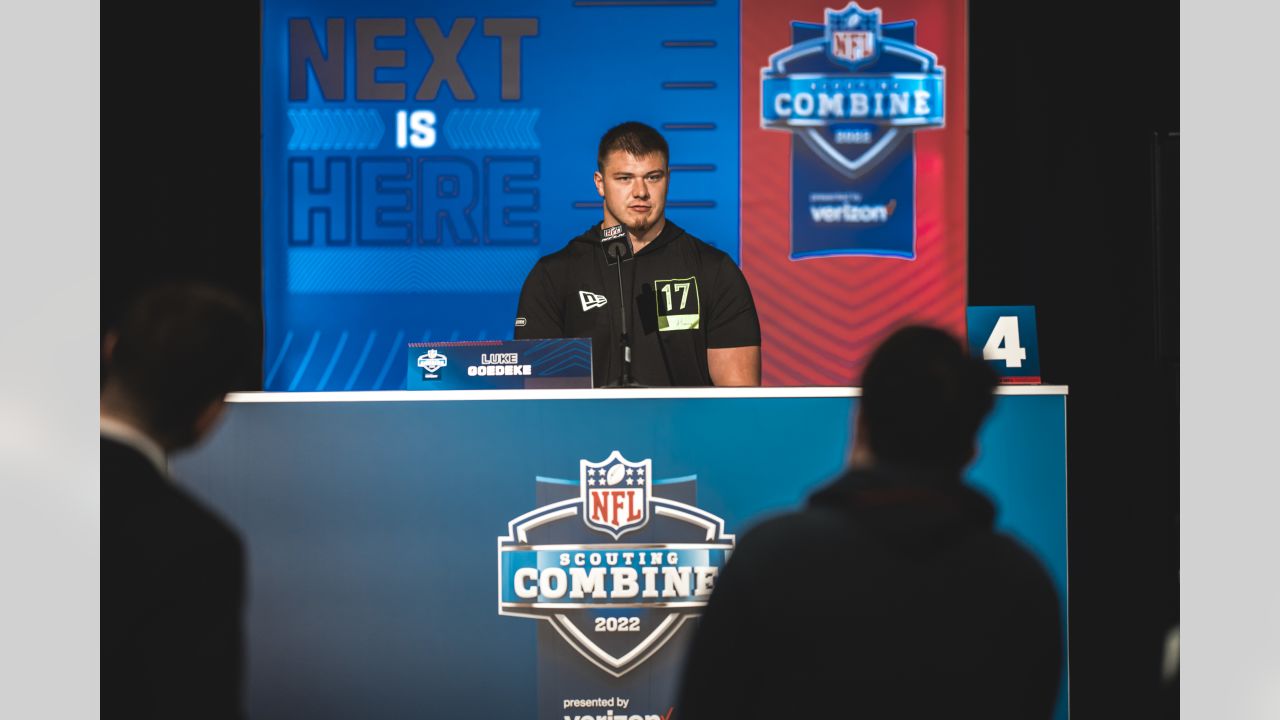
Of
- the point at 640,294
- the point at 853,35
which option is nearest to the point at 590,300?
the point at 640,294

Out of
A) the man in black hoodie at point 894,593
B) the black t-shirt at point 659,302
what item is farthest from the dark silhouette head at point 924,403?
the black t-shirt at point 659,302

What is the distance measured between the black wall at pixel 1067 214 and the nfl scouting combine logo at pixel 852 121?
31 centimetres

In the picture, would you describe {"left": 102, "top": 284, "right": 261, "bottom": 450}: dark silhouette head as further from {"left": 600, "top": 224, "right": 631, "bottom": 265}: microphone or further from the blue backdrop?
the blue backdrop

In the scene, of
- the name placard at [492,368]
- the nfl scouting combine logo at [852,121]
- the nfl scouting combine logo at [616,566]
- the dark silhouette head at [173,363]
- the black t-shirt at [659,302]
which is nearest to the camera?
the dark silhouette head at [173,363]

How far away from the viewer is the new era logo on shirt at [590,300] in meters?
3.88

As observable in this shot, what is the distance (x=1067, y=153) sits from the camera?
178 inches

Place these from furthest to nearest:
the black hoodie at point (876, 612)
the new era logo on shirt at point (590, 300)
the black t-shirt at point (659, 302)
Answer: the new era logo on shirt at point (590, 300) < the black t-shirt at point (659, 302) < the black hoodie at point (876, 612)

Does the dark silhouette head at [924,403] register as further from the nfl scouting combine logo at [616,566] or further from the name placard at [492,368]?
the name placard at [492,368]

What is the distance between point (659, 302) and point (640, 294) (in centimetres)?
14

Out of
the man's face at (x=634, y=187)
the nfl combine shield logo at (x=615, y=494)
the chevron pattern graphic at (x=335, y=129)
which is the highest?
the chevron pattern graphic at (x=335, y=129)

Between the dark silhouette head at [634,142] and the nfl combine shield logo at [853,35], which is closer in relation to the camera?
the dark silhouette head at [634,142]

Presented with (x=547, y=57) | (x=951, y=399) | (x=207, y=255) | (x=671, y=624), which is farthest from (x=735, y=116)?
(x=951, y=399)

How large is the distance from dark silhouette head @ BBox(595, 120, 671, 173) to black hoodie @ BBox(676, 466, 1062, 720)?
2.70 meters

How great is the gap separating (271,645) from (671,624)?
3.55 ft
